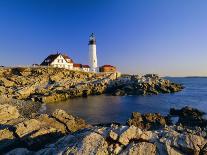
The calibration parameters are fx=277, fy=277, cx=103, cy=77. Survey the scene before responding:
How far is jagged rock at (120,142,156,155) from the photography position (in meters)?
13.7

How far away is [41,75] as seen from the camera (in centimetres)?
7231

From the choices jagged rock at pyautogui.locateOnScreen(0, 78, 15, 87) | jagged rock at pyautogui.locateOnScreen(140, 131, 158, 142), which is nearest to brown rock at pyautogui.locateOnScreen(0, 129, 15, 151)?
jagged rock at pyautogui.locateOnScreen(140, 131, 158, 142)

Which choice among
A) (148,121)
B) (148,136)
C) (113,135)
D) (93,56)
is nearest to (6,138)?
(113,135)

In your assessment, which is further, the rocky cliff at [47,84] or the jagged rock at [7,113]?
the rocky cliff at [47,84]

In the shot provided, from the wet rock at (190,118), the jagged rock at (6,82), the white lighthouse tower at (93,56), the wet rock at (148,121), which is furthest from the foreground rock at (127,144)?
the white lighthouse tower at (93,56)

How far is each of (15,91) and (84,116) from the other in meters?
24.8

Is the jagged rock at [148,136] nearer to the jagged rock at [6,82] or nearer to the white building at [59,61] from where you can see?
the jagged rock at [6,82]

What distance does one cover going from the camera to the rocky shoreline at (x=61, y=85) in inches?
2323

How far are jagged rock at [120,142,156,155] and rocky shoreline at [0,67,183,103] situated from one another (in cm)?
4169

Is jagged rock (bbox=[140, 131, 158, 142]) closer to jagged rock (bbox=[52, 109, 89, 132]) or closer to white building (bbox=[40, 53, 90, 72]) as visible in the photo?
jagged rock (bbox=[52, 109, 89, 132])

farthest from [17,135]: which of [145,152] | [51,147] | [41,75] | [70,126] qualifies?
[41,75]

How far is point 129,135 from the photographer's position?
15031mm

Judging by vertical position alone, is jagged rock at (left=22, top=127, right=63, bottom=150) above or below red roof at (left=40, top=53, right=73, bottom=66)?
below

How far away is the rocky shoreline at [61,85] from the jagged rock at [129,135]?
4055 cm
